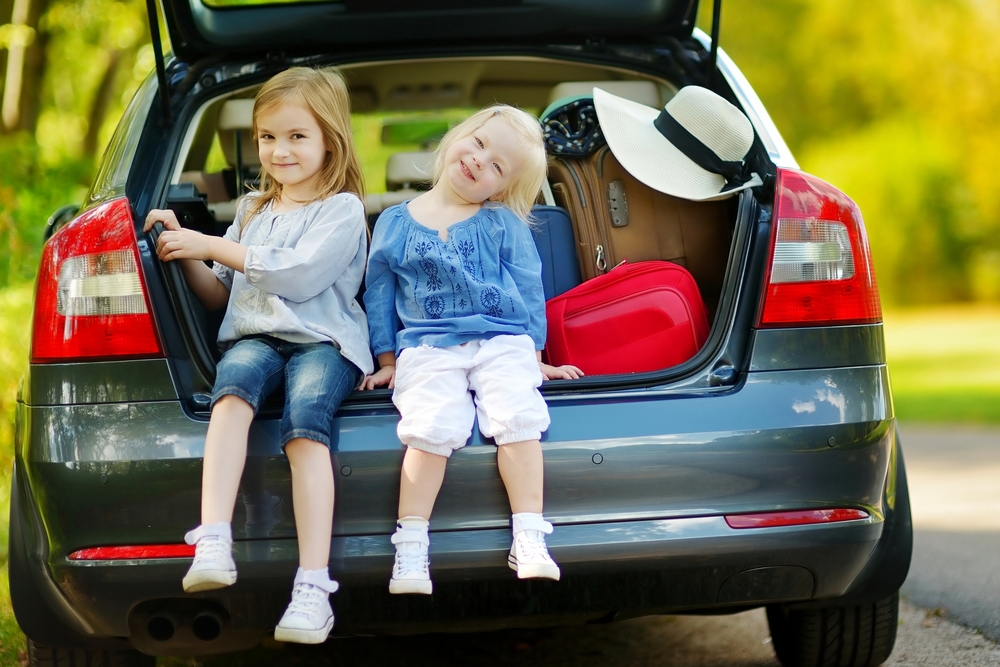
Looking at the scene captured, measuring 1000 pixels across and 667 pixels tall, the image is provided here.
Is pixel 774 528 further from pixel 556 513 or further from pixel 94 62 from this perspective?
pixel 94 62

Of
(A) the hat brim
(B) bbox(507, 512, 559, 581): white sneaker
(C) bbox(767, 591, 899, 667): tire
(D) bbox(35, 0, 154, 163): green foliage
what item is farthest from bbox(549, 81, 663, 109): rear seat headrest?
(D) bbox(35, 0, 154, 163): green foliage

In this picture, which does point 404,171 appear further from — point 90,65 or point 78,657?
point 90,65

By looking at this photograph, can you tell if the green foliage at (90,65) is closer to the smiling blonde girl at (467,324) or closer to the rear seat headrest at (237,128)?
the rear seat headrest at (237,128)

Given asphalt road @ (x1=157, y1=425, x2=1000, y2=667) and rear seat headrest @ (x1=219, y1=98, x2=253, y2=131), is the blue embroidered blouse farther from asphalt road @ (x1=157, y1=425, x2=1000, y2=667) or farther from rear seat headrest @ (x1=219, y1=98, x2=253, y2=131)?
asphalt road @ (x1=157, y1=425, x2=1000, y2=667)

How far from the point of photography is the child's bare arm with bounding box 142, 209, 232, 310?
2545 mm

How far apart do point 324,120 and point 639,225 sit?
2.86 feet

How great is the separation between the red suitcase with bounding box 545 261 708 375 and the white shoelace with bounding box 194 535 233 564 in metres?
0.92

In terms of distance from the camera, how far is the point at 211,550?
7.49ft

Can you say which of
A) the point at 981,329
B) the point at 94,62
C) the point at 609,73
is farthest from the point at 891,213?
the point at 609,73

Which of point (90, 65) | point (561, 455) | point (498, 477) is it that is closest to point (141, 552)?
point (498, 477)

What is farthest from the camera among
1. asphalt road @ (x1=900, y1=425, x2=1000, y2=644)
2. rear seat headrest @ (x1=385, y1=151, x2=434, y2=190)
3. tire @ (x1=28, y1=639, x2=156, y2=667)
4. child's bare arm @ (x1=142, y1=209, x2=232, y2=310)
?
rear seat headrest @ (x1=385, y1=151, x2=434, y2=190)

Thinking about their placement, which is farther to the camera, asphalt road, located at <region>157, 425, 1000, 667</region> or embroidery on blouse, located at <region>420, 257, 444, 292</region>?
asphalt road, located at <region>157, 425, 1000, 667</region>

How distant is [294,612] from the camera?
2301mm

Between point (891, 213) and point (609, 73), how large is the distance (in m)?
23.1
